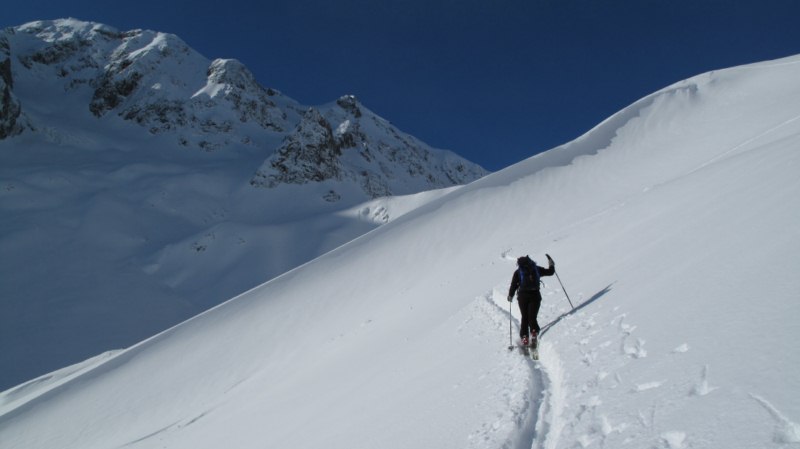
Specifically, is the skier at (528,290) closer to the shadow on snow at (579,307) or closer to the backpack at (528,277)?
the backpack at (528,277)

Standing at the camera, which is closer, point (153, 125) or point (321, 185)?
point (321, 185)

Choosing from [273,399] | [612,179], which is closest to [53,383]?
[273,399]

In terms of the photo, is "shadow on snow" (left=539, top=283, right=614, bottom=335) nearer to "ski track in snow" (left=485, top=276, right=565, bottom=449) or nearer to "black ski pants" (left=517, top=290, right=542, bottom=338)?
"black ski pants" (left=517, top=290, right=542, bottom=338)

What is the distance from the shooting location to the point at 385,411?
5.32 m

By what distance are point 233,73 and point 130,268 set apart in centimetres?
6581

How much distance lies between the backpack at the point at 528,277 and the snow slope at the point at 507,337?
0.72 metres

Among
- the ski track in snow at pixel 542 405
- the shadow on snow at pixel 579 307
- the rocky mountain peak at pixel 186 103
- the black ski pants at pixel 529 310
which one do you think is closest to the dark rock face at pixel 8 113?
the rocky mountain peak at pixel 186 103

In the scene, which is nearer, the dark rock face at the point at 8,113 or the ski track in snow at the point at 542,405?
the ski track in snow at the point at 542,405

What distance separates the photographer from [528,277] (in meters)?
6.62

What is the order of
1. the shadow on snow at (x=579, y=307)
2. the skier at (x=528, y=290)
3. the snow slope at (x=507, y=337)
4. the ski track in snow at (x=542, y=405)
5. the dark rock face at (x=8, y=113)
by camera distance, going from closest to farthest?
the snow slope at (x=507, y=337) → the ski track in snow at (x=542, y=405) → the skier at (x=528, y=290) → the shadow on snow at (x=579, y=307) → the dark rock face at (x=8, y=113)

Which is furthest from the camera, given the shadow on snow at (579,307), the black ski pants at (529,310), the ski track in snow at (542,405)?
the shadow on snow at (579,307)

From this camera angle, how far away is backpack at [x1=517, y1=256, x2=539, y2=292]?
21.6 ft

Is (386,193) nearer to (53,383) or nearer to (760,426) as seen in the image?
(53,383)

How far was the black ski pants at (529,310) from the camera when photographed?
6156 millimetres
